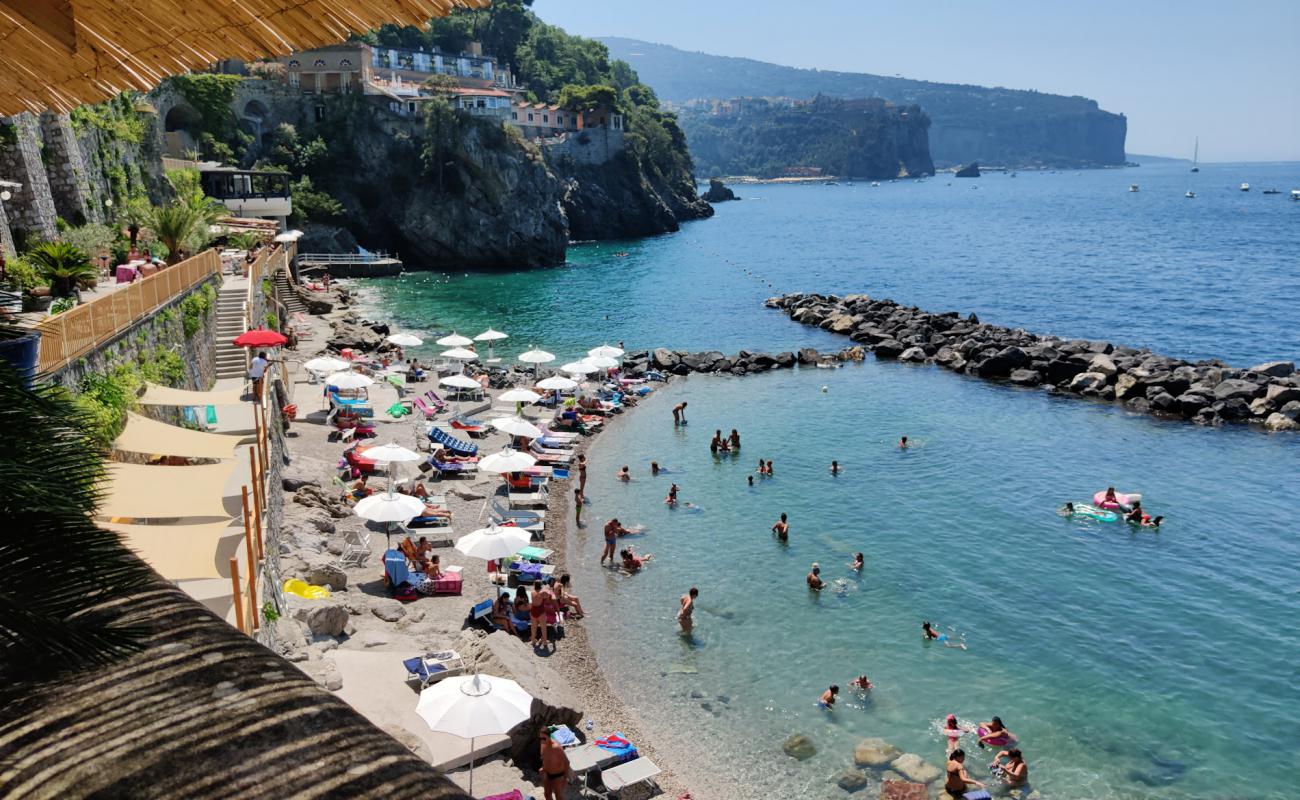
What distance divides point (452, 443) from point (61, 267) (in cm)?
1058

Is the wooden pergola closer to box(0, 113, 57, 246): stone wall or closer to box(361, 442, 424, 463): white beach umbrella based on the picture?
box(361, 442, 424, 463): white beach umbrella

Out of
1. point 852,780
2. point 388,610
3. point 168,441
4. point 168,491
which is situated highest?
point 168,441

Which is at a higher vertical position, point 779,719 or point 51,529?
point 51,529

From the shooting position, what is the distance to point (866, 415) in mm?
34344

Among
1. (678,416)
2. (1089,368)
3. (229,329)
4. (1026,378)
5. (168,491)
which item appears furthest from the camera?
(1026,378)

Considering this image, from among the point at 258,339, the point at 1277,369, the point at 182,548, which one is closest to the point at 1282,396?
the point at 1277,369

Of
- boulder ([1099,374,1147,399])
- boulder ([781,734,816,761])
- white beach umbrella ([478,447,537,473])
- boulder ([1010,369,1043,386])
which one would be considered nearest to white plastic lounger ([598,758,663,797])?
boulder ([781,734,816,761])

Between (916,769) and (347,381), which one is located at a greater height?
(347,381)

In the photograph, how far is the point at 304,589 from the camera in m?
16.5

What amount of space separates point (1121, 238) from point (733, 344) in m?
83.5

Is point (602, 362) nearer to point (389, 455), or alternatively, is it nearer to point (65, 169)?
point (389, 455)

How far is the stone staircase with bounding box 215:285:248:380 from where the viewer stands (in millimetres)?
26734

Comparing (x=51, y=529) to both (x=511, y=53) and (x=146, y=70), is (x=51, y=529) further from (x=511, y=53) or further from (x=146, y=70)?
(x=511, y=53)

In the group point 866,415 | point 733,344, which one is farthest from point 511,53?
point 866,415
